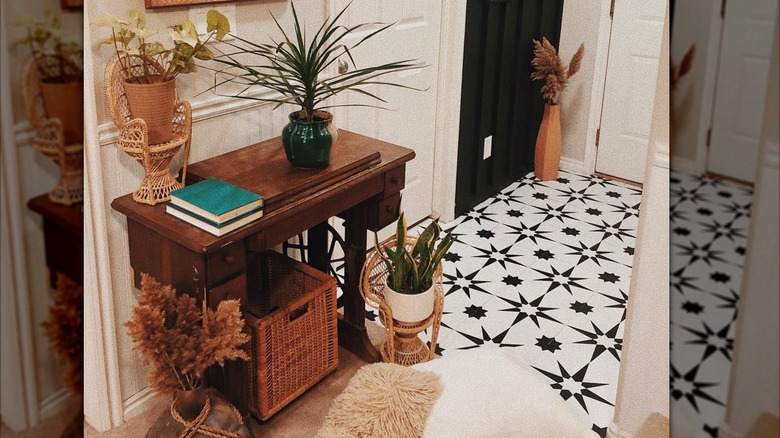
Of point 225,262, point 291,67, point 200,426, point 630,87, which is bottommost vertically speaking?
point 200,426

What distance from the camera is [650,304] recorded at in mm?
2049

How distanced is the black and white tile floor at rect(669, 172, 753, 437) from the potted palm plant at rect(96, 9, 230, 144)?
1877mm

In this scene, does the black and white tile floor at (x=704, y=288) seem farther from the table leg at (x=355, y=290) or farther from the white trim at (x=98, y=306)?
the table leg at (x=355, y=290)

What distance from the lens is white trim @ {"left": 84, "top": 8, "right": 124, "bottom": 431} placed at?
1962mm

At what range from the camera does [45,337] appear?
0.42 feet

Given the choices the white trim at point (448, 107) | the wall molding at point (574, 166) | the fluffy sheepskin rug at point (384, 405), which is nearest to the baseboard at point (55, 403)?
the fluffy sheepskin rug at point (384, 405)

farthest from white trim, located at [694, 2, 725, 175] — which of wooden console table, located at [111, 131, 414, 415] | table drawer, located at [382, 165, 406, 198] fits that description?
table drawer, located at [382, 165, 406, 198]

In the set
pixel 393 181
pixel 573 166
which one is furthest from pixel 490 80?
pixel 393 181

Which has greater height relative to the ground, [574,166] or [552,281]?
[574,166]

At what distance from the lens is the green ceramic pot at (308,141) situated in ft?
7.07

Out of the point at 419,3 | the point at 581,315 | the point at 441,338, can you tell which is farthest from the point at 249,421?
the point at 419,3

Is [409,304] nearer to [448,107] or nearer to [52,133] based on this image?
[448,107]

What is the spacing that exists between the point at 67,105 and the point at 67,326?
41mm

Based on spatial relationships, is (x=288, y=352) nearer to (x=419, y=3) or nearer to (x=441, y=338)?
(x=441, y=338)
